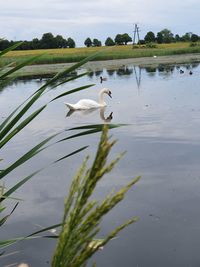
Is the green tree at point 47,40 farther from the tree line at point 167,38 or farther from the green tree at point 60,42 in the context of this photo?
the tree line at point 167,38

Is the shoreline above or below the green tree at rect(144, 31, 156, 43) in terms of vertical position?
below

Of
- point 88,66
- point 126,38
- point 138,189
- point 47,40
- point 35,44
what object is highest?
point 47,40

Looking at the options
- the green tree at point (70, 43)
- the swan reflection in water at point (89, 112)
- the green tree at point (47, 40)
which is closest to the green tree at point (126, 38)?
the green tree at point (70, 43)

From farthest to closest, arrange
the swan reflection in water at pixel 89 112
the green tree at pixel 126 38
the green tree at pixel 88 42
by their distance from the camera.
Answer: the green tree at pixel 88 42
the green tree at pixel 126 38
the swan reflection in water at pixel 89 112

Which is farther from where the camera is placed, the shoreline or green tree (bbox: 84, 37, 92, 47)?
green tree (bbox: 84, 37, 92, 47)

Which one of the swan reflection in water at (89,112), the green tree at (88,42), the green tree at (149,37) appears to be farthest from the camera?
the green tree at (149,37)

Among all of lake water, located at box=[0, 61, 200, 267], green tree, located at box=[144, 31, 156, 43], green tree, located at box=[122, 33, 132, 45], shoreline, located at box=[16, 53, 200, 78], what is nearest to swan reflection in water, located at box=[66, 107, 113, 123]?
lake water, located at box=[0, 61, 200, 267]

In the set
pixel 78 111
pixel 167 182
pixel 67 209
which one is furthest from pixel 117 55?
pixel 67 209

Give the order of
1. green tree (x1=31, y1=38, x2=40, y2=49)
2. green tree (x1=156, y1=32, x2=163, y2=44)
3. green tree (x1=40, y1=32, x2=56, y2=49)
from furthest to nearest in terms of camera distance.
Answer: green tree (x1=156, y1=32, x2=163, y2=44) → green tree (x1=40, y1=32, x2=56, y2=49) → green tree (x1=31, y1=38, x2=40, y2=49)

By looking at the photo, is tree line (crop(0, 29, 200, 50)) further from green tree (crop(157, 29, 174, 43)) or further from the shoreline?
the shoreline

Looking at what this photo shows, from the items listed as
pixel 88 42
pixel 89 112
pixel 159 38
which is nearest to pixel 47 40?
pixel 88 42

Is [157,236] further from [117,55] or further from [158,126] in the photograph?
[117,55]

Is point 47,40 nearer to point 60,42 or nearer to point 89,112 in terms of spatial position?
point 60,42

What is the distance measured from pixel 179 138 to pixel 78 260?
10.4 meters
